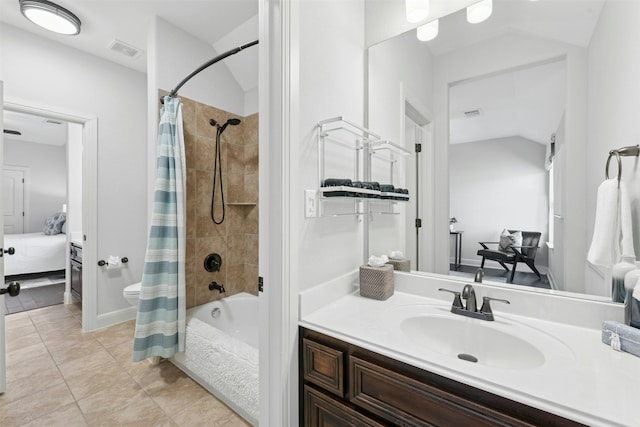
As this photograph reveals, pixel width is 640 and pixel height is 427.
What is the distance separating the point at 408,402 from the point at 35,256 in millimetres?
5826

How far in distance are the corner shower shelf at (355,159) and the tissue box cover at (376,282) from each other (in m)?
0.31

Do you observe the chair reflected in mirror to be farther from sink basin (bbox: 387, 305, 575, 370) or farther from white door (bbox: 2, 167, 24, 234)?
white door (bbox: 2, 167, 24, 234)

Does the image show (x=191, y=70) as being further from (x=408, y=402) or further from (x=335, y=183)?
(x=408, y=402)

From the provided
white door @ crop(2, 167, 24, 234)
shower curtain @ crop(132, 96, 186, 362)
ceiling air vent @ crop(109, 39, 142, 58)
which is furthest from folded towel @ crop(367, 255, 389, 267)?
white door @ crop(2, 167, 24, 234)

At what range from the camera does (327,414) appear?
98 cm

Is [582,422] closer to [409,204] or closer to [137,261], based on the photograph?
[409,204]

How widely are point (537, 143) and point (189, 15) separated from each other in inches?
101

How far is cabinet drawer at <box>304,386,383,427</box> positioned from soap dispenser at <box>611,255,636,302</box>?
0.91 meters

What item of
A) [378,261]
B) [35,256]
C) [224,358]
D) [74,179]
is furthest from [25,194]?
[378,261]

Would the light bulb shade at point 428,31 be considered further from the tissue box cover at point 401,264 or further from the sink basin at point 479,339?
the sink basin at point 479,339

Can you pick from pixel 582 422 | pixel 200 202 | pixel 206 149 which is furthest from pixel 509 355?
pixel 206 149

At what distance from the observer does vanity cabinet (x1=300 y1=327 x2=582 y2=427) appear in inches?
26.1

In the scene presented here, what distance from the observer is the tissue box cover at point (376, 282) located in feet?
4.17

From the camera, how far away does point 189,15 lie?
2.17 metres
